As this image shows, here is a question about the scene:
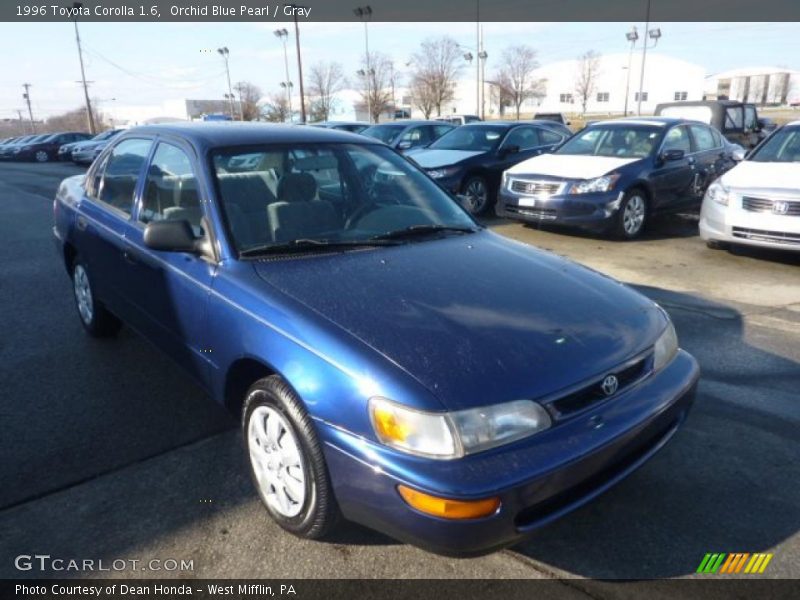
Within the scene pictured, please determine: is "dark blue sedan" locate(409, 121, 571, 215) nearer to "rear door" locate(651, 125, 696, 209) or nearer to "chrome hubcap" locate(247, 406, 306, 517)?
"rear door" locate(651, 125, 696, 209)

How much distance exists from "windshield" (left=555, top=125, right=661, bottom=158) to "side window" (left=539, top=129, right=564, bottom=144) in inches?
72.1

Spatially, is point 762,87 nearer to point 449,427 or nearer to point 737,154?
point 737,154

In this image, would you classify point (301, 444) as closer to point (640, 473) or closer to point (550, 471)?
point (550, 471)

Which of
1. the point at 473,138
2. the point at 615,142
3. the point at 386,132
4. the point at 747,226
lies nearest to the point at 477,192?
the point at 473,138

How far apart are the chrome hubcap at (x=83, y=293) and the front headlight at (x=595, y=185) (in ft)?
18.9

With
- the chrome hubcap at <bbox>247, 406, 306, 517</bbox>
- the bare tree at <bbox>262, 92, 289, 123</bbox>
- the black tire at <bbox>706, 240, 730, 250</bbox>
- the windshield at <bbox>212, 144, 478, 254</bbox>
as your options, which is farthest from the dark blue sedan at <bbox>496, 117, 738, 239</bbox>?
the bare tree at <bbox>262, 92, 289, 123</bbox>

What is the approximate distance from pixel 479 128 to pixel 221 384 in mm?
9267

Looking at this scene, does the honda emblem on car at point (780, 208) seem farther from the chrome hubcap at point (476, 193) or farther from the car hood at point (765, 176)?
the chrome hubcap at point (476, 193)

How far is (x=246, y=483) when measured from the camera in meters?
2.84

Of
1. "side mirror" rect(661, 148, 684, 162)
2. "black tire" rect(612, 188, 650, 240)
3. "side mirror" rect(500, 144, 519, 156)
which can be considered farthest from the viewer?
"side mirror" rect(500, 144, 519, 156)

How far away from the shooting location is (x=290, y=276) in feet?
8.59

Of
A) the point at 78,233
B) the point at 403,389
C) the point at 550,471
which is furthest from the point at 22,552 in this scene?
the point at 78,233

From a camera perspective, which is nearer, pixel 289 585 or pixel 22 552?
pixel 289 585

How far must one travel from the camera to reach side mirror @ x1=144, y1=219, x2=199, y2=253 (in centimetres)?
279
